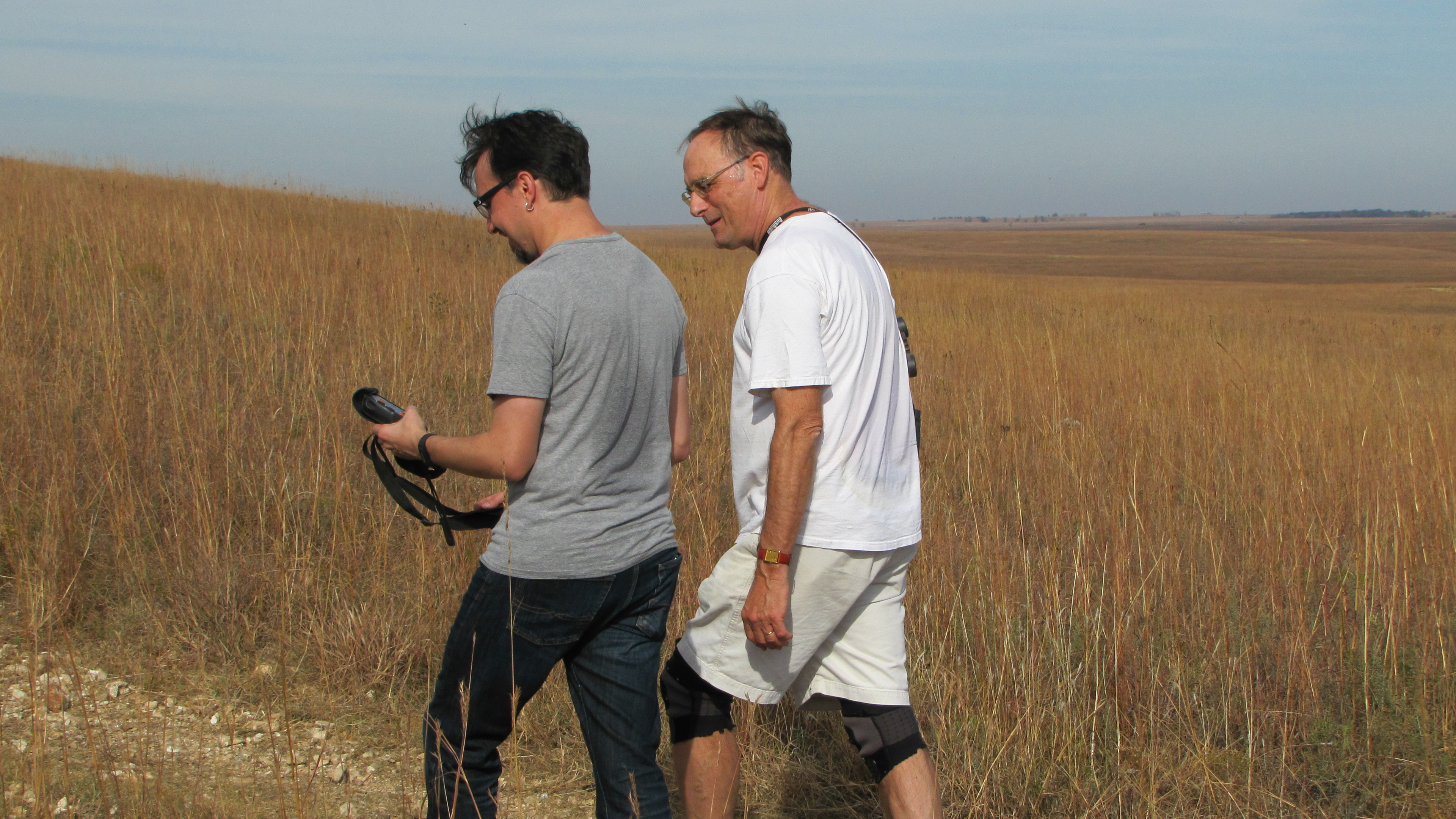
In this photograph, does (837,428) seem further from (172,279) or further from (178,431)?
(172,279)

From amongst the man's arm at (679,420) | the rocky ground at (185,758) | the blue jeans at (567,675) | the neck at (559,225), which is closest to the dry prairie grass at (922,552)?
the rocky ground at (185,758)

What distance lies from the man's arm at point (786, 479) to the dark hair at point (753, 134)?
1.86 ft

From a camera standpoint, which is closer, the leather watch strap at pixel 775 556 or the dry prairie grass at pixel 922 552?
the leather watch strap at pixel 775 556

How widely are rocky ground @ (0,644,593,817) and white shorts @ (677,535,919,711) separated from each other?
2.32 ft

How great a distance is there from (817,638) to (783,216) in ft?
3.01

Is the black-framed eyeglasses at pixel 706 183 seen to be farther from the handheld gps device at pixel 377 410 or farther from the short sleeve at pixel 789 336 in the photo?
the handheld gps device at pixel 377 410

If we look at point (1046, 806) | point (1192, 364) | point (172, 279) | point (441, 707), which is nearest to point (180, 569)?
point (441, 707)

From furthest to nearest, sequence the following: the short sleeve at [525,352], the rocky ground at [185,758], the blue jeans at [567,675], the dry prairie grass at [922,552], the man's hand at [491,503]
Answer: the dry prairie grass at [922,552] → the rocky ground at [185,758] → the man's hand at [491,503] → the blue jeans at [567,675] → the short sleeve at [525,352]

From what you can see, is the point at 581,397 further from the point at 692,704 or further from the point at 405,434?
the point at 692,704

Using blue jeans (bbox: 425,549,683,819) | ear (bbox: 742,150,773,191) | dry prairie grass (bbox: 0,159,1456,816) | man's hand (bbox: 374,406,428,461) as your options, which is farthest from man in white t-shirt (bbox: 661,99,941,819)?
dry prairie grass (bbox: 0,159,1456,816)

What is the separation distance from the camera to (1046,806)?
270 cm

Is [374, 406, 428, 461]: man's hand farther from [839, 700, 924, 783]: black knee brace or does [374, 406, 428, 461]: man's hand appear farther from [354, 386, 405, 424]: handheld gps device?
[839, 700, 924, 783]: black knee brace

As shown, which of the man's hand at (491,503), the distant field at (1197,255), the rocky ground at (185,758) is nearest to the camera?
the man's hand at (491,503)

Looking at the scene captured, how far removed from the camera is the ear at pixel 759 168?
6.78 ft
